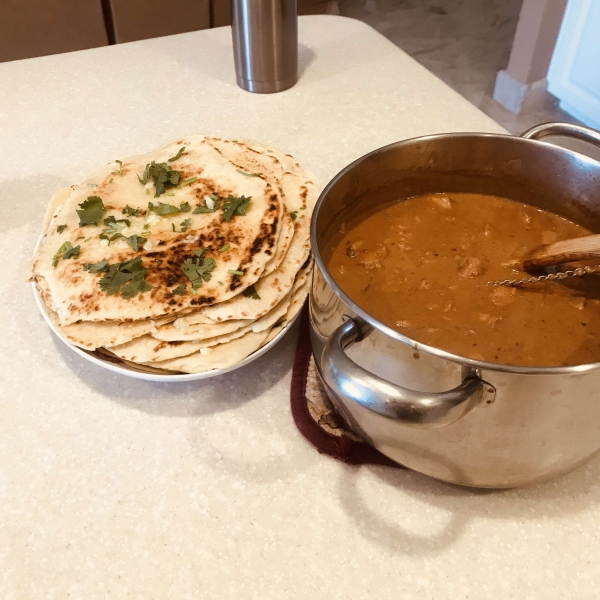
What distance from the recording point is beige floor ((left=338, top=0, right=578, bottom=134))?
3.24m

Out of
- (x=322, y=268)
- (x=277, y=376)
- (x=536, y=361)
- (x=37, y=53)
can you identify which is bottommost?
(x=37, y=53)

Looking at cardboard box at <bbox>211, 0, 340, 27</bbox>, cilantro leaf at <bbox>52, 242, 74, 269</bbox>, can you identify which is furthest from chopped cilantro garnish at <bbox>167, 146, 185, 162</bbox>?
cardboard box at <bbox>211, 0, 340, 27</bbox>

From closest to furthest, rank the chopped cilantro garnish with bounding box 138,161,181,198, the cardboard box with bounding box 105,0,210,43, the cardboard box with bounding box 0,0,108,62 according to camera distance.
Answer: the chopped cilantro garnish with bounding box 138,161,181,198 < the cardboard box with bounding box 0,0,108,62 < the cardboard box with bounding box 105,0,210,43

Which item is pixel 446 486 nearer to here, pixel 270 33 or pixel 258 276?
pixel 258 276

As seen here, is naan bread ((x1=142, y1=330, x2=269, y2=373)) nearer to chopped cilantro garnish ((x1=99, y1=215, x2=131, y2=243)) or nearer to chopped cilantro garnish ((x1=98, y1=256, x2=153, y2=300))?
chopped cilantro garnish ((x1=98, y1=256, x2=153, y2=300))

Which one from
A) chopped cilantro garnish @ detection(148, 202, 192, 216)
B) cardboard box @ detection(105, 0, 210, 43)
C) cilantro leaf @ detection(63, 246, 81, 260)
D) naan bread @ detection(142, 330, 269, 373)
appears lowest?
cardboard box @ detection(105, 0, 210, 43)

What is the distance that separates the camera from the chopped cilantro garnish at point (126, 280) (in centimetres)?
83

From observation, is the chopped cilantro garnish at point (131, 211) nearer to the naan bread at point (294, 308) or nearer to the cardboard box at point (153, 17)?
the naan bread at point (294, 308)

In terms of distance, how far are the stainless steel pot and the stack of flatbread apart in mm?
115

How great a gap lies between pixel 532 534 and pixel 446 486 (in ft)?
0.37

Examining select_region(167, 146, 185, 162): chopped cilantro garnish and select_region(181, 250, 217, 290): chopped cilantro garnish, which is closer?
select_region(181, 250, 217, 290): chopped cilantro garnish

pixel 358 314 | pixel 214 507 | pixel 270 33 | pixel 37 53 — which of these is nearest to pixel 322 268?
pixel 358 314

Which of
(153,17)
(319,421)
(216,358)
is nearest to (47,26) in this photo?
(153,17)

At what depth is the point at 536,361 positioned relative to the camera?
0.74 meters
